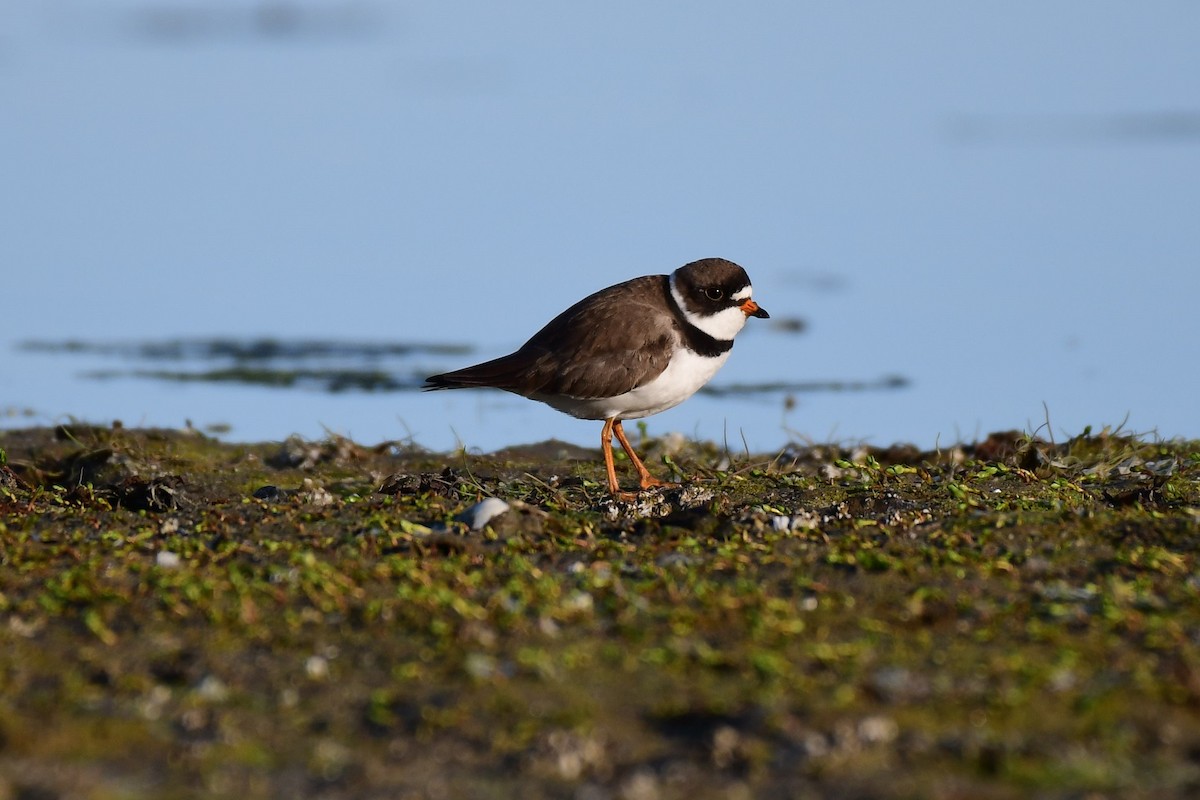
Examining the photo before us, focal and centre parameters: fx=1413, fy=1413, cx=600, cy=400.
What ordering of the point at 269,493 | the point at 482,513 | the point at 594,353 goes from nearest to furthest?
1. the point at 482,513
2. the point at 269,493
3. the point at 594,353

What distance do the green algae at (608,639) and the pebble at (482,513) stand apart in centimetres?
7

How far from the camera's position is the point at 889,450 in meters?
9.52

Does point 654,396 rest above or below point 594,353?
below

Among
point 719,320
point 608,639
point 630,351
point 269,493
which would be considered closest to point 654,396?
point 630,351

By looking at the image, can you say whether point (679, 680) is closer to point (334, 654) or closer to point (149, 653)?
point (334, 654)

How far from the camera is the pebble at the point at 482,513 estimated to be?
6.31 m

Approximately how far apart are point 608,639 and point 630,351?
3.45 m

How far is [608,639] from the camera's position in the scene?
479cm

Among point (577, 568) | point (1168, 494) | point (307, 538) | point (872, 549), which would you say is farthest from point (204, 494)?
point (1168, 494)

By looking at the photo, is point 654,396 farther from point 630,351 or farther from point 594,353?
point 594,353

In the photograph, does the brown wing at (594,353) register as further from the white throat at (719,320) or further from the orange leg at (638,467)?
the orange leg at (638,467)

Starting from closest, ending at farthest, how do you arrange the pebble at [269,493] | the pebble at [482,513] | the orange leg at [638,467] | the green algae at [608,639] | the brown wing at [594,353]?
1. the green algae at [608,639]
2. the pebble at [482,513]
3. the pebble at [269,493]
4. the orange leg at [638,467]
5. the brown wing at [594,353]

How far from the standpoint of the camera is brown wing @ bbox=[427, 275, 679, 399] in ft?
26.4

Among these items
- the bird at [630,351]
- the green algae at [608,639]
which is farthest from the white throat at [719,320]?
the green algae at [608,639]
